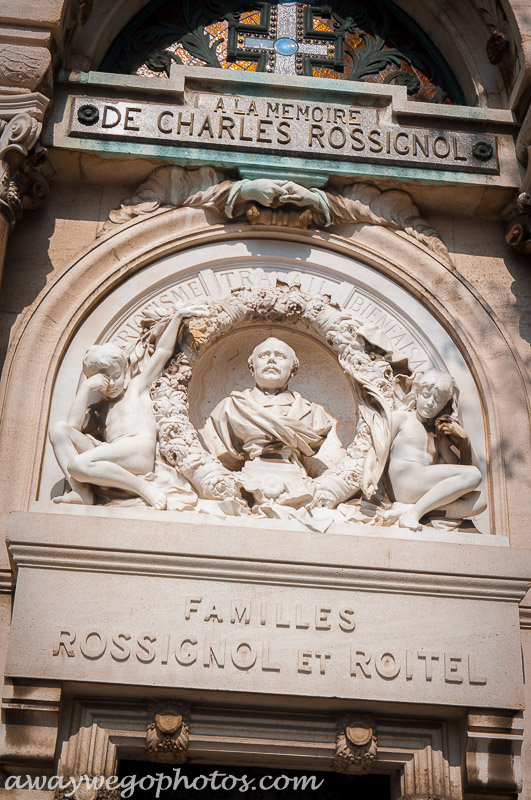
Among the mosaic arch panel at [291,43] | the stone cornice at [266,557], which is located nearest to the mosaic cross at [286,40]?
the mosaic arch panel at [291,43]

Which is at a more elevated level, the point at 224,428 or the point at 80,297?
the point at 80,297

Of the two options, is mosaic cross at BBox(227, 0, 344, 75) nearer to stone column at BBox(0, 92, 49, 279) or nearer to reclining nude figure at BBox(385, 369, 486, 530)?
stone column at BBox(0, 92, 49, 279)

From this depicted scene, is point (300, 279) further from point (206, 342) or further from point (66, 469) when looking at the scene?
point (66, 469)

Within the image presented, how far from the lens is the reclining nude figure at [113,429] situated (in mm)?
7023

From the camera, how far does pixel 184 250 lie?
836 cm

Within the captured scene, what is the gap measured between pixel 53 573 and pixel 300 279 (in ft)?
10.4

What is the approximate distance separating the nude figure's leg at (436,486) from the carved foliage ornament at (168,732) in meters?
1.95

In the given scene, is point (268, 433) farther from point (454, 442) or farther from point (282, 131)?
point (282, 131)

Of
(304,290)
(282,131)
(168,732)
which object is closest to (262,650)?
(168,732)

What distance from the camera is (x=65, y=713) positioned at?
652 centimetres

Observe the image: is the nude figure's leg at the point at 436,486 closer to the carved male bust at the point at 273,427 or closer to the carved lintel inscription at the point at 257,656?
the carved male bust at the point at 273,427

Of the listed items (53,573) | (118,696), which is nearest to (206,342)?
(53,573)

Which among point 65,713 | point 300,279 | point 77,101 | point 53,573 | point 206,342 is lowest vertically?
point 65,713

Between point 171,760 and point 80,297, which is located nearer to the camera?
point 171,760
